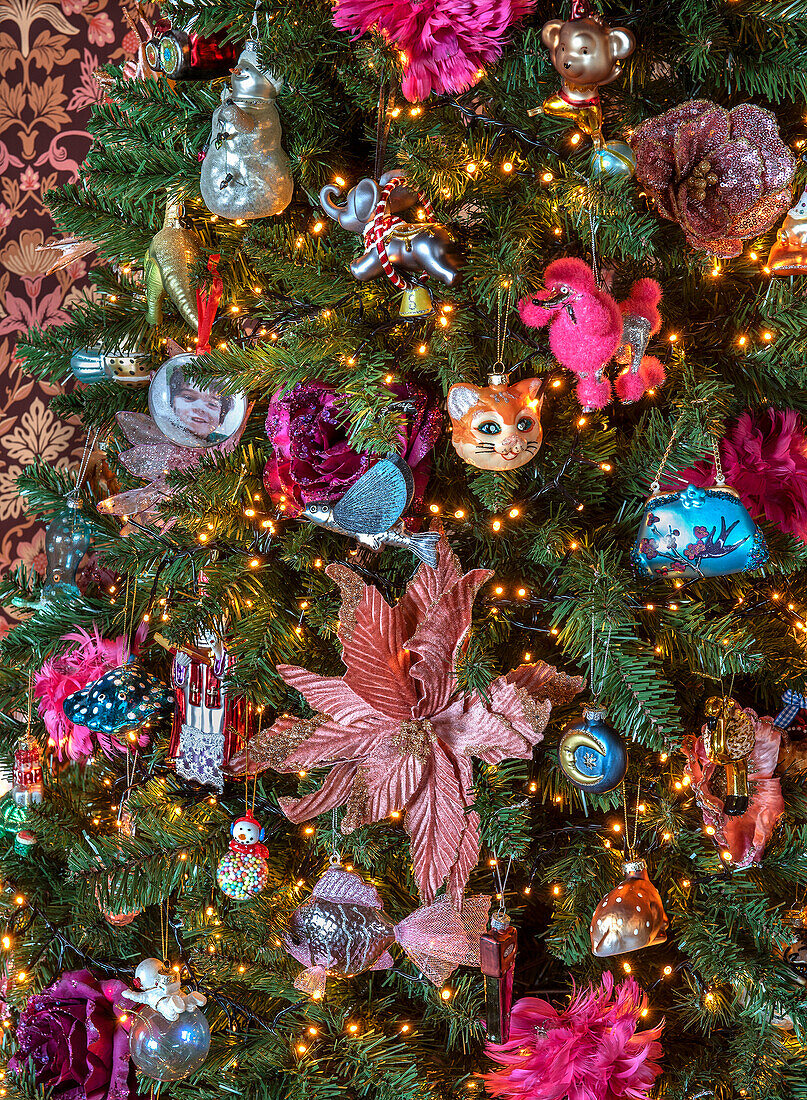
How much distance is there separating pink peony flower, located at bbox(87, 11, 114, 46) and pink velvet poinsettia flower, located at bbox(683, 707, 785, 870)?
52.1 inches

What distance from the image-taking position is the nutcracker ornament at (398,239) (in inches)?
29.1

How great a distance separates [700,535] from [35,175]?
4.14 ft

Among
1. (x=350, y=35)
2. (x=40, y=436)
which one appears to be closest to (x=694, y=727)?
(x=350, y=35)

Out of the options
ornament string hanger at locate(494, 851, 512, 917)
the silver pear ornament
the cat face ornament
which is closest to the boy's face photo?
the silver pear ornament

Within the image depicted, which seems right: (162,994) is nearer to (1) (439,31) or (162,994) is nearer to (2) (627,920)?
(2) (627,920)

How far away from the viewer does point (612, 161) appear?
2.27 feet

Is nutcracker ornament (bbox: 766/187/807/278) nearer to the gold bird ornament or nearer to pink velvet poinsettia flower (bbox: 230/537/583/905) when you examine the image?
pink velvet poinsettia flower (bbox: 230/537/583/905)

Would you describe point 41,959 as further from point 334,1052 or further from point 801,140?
point 801,140

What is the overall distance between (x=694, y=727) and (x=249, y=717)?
1.46 feet

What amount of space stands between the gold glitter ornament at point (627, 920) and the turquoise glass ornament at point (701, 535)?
0.27 m

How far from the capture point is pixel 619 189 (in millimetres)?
686

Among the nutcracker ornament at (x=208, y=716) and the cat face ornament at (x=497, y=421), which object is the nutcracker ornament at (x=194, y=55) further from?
the nutcracker ornament at (x=208, y=716)

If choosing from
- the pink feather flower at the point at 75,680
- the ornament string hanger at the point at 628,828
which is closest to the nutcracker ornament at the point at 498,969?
the ornament string hanger at the point at 628,828

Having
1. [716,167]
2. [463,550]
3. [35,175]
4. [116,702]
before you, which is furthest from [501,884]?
[35,175]
